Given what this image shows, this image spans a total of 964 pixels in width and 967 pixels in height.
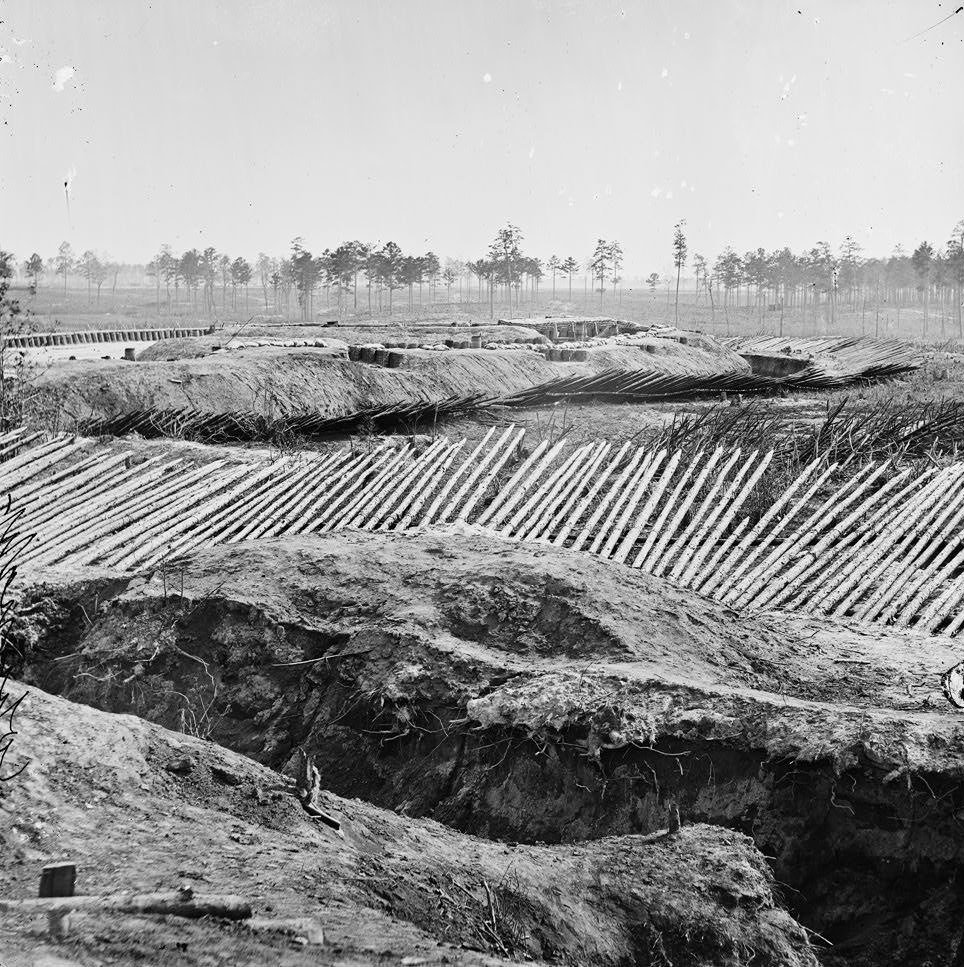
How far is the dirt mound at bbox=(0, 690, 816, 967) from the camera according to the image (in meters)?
2.07

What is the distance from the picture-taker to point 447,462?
29.8 feet

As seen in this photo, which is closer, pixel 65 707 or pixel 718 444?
pixel 65 707

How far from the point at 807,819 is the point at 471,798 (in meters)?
1.29

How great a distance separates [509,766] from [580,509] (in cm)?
402

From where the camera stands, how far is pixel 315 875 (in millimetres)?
2463

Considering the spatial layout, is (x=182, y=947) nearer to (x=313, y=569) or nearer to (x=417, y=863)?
(x=417, y=863)

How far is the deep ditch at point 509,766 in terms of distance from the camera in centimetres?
335

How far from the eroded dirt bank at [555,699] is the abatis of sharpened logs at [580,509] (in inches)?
34.2

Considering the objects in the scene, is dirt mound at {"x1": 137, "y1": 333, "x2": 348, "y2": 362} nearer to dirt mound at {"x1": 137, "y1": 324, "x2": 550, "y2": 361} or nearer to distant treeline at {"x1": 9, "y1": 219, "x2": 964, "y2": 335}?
dirt mound at {"x1": 137, "y1": 324, "x2": 550, "y2": 361}

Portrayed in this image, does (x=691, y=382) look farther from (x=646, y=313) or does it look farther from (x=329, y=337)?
(x=646, y=313)

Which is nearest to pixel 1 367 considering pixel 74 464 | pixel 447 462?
pixel 74 464

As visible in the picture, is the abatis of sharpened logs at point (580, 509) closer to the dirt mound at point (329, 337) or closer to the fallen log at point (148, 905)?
the fallen log at point (148, 905)

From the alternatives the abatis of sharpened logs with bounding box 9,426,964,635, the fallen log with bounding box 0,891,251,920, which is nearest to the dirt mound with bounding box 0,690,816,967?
the fallen log with bounding box 0,891,251,920

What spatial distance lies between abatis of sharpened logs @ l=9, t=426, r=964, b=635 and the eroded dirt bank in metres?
0.87
